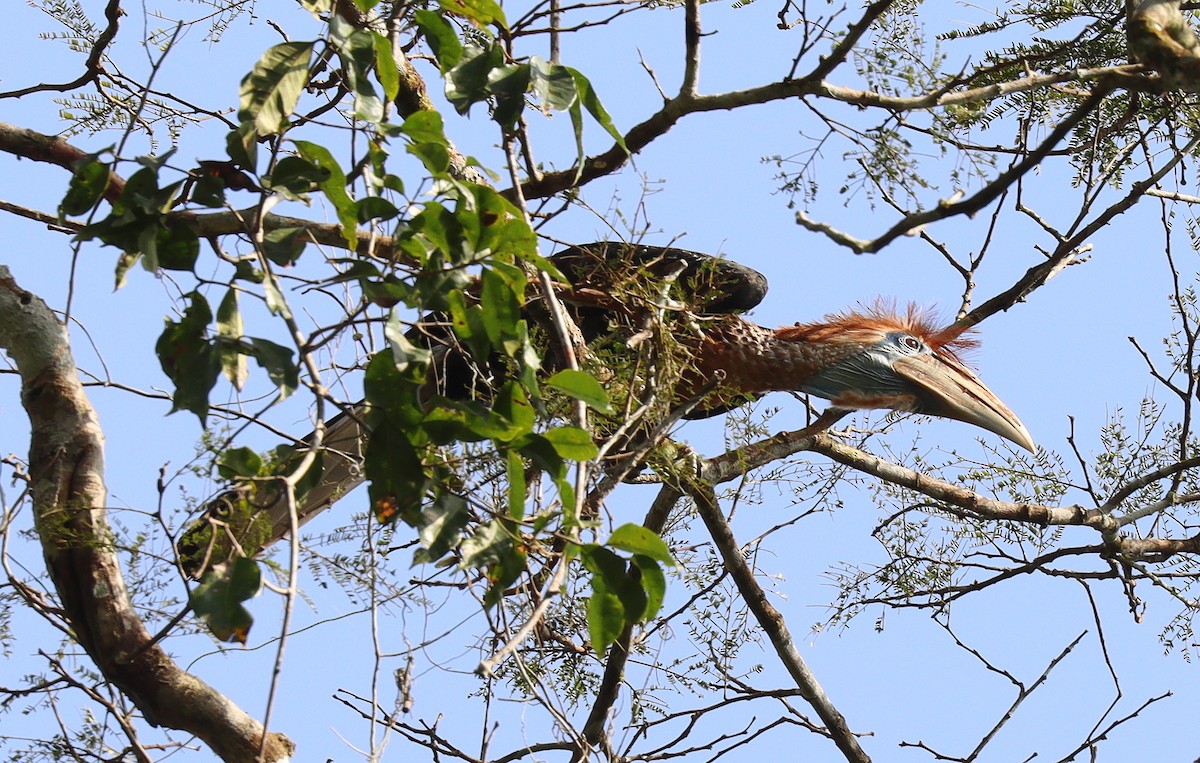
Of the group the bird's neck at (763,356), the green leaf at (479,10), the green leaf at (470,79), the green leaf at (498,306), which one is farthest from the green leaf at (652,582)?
the bird's neck at (763,356)

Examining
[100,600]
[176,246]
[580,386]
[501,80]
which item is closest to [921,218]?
[580,386]

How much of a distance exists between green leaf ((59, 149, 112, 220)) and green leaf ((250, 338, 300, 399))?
1.19ft

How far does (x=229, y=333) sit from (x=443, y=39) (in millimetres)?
577

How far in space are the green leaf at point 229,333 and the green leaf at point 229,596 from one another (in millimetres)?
283

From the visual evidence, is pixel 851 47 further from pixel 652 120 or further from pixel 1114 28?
pixel 1114 28

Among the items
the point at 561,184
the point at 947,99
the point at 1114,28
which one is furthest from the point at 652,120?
the point at 1114,28

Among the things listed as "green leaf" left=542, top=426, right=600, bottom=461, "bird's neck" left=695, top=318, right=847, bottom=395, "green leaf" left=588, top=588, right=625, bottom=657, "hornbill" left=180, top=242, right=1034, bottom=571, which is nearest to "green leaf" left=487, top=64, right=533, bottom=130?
"green leaf" left=542, top=426, right=600, bottom=461

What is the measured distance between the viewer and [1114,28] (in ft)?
9.27

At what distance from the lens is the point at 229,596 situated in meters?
1.39

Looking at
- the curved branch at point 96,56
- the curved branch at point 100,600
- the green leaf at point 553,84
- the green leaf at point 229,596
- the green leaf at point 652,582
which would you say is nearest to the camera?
the green leaf at point 229,596

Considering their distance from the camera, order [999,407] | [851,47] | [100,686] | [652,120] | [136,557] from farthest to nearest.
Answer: [999,407] < [652,120] < [851,47] < [100,686] < [136,557]

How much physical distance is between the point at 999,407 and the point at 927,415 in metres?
0.22

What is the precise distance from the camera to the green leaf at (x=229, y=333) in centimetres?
155

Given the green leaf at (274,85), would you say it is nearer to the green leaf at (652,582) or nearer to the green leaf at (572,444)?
the green leaf at (572,444)
